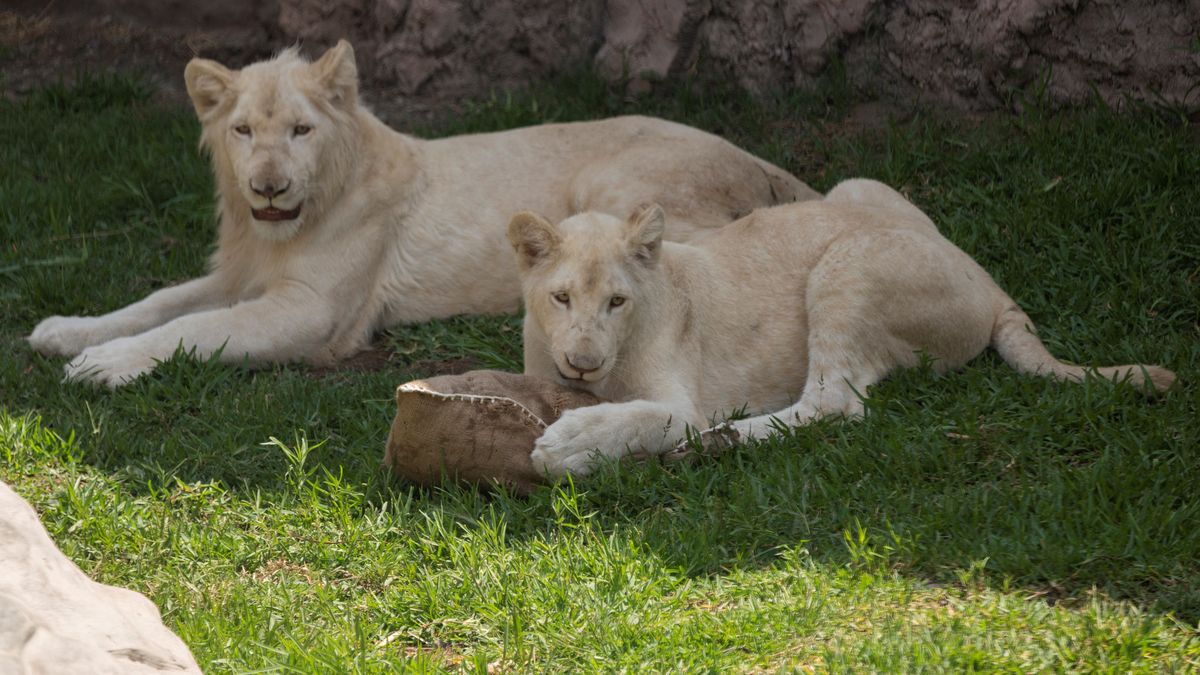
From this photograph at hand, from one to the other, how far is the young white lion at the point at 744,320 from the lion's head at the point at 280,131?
191 cm

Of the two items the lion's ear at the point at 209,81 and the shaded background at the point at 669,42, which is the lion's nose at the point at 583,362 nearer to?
the lion's ear at the point at 209,81

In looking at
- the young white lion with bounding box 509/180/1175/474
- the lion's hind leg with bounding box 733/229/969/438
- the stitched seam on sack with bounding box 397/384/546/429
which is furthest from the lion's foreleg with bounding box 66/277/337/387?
the lion's hind leg with bounding box 733/229/969/438

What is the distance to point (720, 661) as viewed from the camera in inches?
159

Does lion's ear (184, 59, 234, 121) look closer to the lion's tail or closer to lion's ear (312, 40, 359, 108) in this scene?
lion's ear (312, 40, 359, 108)

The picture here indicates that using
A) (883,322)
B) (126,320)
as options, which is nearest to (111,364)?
(126,320)

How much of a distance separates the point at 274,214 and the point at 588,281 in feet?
8.07

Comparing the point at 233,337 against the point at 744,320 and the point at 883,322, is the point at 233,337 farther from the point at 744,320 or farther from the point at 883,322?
the point at 883,322

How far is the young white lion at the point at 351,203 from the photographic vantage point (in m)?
7.23

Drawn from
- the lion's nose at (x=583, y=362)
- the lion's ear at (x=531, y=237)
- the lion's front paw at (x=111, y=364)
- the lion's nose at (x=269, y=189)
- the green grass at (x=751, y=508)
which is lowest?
the lion's front paw at (x=111, y=364)

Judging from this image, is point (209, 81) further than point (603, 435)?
Yes

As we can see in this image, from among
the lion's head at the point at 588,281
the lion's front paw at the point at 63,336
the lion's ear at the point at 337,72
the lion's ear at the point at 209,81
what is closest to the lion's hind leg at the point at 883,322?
the lion's head at the point at 588,281

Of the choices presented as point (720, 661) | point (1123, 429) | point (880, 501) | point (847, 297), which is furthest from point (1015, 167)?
point (720, 661)

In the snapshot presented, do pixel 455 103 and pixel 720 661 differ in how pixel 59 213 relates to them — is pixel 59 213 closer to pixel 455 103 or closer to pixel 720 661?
pixel 455 103

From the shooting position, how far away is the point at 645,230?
227 inches
